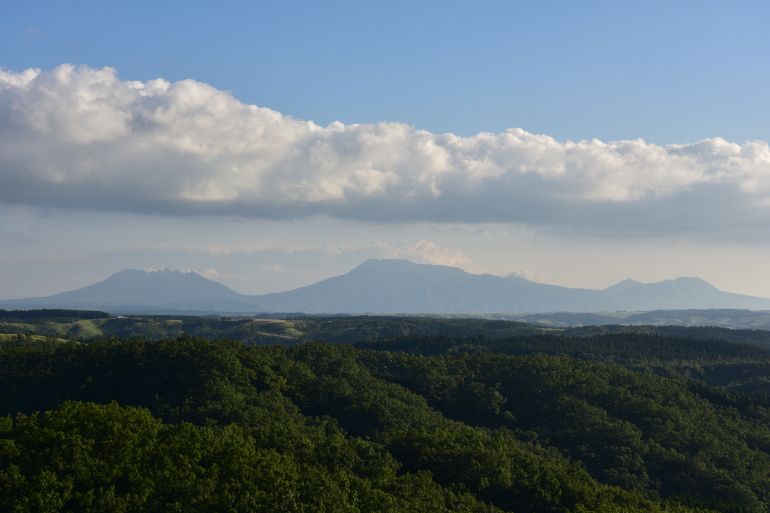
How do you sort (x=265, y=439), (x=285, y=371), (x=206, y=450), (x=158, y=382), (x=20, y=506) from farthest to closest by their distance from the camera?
(x=285, y=371), (x=158, y=382), (x=265, y=439), (x=206, y=450), (x=20, y=506)

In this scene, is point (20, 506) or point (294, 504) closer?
point (20, 506)

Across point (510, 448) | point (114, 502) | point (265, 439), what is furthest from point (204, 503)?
point (510, 448)

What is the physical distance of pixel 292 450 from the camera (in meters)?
121

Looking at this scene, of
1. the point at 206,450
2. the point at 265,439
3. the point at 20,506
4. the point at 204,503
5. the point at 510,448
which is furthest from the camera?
the point at 510,448

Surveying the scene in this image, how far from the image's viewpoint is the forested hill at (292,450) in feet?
303

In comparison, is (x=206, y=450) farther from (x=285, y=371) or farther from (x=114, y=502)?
(x=285, y=371)

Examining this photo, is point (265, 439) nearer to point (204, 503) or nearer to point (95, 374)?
point (204, 503)

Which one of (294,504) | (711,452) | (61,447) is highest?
(61,447)

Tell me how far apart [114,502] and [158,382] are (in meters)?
94.7

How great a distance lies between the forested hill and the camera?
303 ft

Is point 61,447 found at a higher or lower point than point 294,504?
higher

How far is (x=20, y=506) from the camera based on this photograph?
82.4 meters

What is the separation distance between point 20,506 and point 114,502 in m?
10.2

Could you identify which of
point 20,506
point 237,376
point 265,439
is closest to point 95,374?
point 237,376
